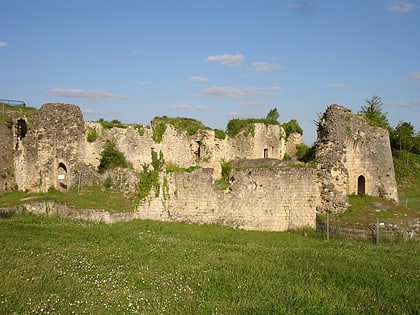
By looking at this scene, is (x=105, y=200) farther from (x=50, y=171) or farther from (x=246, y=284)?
(x=246, y=284)

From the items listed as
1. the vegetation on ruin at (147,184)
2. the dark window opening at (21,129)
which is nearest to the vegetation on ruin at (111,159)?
the vegetation on ruin at (147,184)

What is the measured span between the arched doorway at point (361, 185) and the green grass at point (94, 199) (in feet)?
38.6

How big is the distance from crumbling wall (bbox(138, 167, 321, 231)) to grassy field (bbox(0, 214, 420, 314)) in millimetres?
4515

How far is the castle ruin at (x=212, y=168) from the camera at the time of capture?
848 inches

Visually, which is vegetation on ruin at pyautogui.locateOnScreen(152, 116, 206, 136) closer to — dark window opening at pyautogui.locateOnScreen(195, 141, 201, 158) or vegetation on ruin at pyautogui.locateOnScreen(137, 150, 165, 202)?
dark window opening at pyautogui.locateOnScreen(195, 141, 201, 158)

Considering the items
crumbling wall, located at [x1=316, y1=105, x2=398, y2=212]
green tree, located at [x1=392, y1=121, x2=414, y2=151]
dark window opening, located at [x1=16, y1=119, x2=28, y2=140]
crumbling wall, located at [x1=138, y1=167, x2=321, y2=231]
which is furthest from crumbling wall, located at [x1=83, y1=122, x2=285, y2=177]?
green tree, located at [x1=392, y1=121, x2=414, y2=151]

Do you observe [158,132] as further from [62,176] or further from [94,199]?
[94,199]

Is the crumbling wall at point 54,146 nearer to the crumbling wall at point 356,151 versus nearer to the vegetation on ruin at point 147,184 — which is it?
the vegetation on ruin at point 147,184

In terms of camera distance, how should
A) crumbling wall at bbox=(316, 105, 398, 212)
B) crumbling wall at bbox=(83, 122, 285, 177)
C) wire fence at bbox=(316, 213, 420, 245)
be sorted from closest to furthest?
wire fence at bbox=(316, 213, 420, 245) < crumbling wall at bbox=(316, 105, 398, 212) < crumbling wall at bbox=(83, 122, 285, 177)

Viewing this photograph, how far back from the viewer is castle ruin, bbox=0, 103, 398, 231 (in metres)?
21.5

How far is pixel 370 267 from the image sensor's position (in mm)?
12789

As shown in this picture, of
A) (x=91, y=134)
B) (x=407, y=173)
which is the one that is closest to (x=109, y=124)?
(x=91, y=134)

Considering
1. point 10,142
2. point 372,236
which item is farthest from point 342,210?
point 10,142

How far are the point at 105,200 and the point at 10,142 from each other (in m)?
9.98
